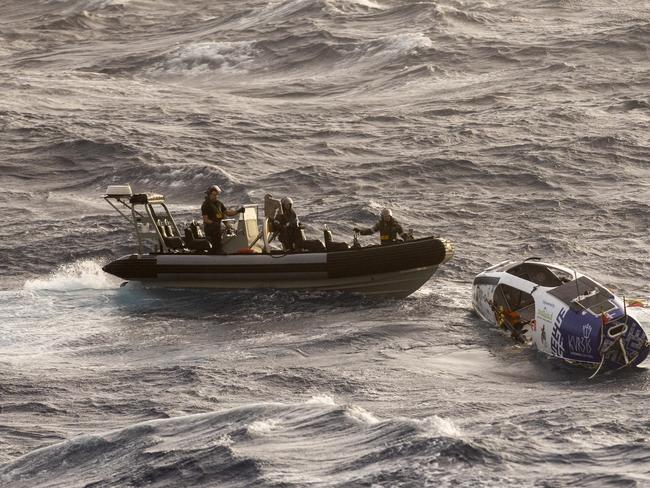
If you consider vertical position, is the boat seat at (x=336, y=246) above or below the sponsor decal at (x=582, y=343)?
above

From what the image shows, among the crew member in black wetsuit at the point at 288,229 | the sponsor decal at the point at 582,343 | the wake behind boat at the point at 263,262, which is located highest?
the crew member in black wetsuit at the point at 288,229

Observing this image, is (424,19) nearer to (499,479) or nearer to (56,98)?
(56,98)

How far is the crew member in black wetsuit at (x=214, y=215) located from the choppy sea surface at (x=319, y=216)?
3.72ft

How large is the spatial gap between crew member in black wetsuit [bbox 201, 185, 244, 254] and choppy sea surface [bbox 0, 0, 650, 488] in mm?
1135

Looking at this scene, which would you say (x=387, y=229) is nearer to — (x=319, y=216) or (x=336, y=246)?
(x=336, y=246)

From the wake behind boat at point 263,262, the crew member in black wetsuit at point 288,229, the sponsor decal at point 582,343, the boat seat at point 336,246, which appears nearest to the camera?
the sponsor decal at point 582,343

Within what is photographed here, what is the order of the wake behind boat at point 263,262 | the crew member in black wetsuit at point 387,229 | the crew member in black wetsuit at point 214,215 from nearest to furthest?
the wake behind boat at point 263,262 < the crew member in black wetsuit at point 387,229 < the crew member in black wetsuit at point 214,215

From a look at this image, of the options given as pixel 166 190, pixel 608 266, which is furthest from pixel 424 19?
pixel 608 266

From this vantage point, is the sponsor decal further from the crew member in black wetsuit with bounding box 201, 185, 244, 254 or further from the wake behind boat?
the crew member in black wetsuit with bounding box 201, 185, 244, 254

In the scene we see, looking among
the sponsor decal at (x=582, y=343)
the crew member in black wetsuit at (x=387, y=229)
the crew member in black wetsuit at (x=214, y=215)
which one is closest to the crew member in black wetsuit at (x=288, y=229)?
the crew member in black wetsuit at (x=214, y=215)

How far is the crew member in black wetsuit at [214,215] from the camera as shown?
24922 millimetres

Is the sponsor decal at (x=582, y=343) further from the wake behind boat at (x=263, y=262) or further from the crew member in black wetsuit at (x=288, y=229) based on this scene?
the crew member in black wetsuit at (x=288, y=229)

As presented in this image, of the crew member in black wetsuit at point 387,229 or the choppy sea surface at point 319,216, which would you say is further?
the crew member in black wetsuit at point 387,229

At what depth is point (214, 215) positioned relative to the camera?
82.1ft
